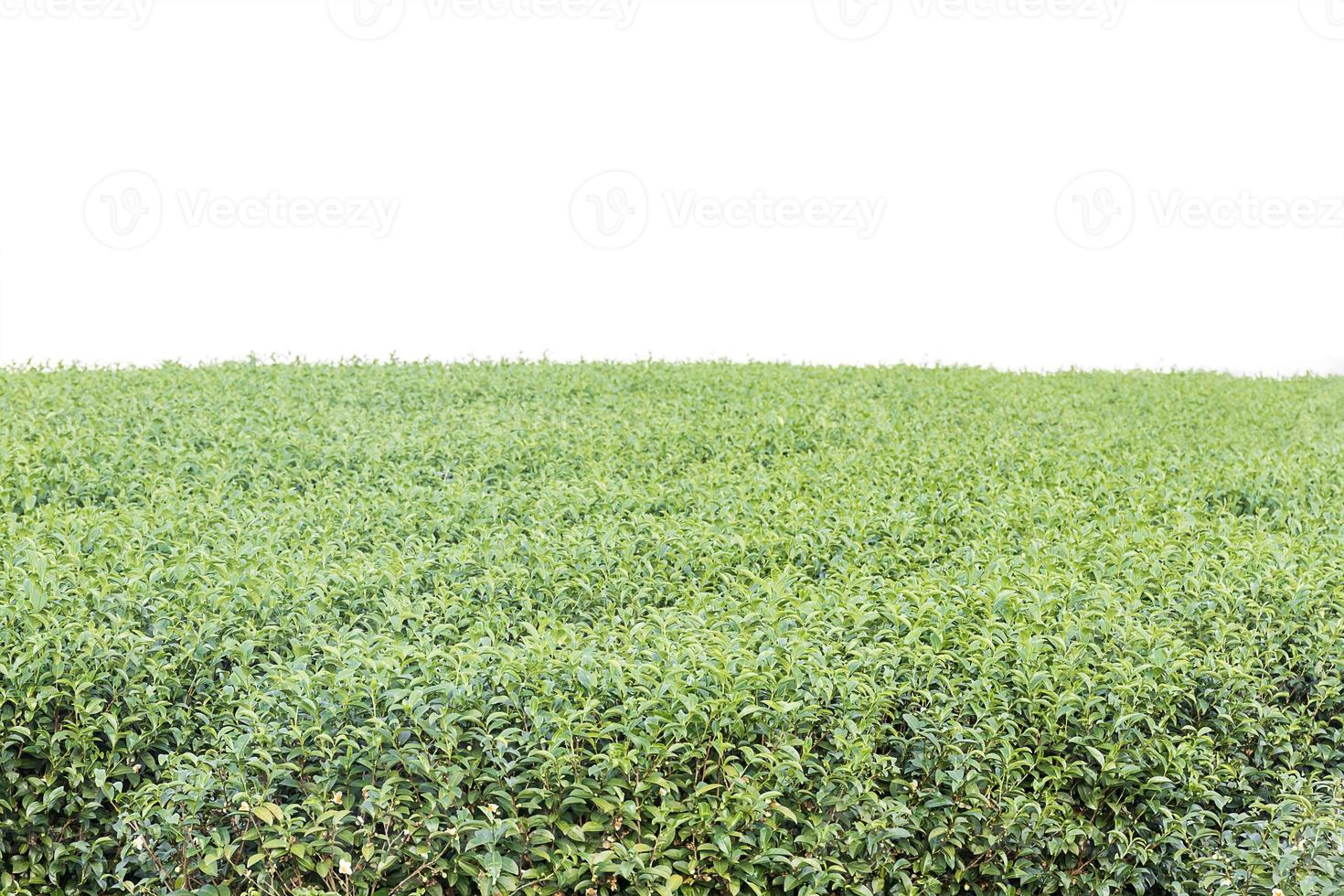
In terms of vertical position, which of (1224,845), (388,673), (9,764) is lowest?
(1224,845)

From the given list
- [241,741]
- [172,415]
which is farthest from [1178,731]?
[172,415]

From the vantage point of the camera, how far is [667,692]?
3.43 m

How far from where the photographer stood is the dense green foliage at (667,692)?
10.5 ft

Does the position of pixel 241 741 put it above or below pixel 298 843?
above

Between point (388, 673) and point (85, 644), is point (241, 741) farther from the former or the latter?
point (85, 644)

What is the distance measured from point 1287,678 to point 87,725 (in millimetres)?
4138

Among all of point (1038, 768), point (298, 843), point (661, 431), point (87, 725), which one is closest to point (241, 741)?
point (298, 843)

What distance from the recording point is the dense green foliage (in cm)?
320

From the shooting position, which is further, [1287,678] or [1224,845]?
[1287,678]

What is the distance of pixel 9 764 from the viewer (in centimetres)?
350

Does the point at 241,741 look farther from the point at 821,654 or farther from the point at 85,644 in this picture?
the point at 821,654

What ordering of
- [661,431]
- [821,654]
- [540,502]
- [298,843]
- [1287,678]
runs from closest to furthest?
[298,843], [821,654], [1287,678], [540,502], [661,431]

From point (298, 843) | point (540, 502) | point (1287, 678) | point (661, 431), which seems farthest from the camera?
point (661, 431)

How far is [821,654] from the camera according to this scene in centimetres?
369
